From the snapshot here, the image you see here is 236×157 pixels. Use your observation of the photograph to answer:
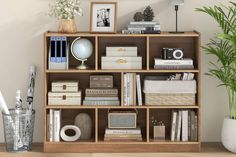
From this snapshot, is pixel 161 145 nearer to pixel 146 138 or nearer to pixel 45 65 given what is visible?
pixel 146 138

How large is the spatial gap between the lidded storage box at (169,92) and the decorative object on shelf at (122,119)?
16 centimetres

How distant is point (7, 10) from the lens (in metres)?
3.98

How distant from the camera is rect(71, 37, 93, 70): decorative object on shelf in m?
3.82

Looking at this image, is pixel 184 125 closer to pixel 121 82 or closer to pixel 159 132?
pixel 159 132

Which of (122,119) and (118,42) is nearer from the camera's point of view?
(122,119)

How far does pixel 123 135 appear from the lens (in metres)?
3.87

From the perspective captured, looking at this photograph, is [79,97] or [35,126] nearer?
[79,97]

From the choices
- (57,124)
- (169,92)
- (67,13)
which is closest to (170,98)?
(169,92)

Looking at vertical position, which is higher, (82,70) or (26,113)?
(82,70)

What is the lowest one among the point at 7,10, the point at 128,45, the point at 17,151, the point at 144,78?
the point at 17,151

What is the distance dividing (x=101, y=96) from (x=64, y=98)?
0.87 ft

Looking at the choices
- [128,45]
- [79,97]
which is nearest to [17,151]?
[79,97]

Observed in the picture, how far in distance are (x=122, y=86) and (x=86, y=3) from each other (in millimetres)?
688

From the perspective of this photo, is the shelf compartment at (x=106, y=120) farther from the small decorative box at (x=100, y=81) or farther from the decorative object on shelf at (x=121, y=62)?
the decorative object on shelf at (x=121, y=62)
